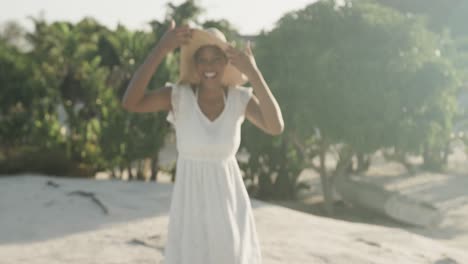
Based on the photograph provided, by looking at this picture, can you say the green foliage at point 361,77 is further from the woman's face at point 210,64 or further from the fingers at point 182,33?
the fingers at point 182,33

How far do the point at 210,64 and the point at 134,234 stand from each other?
4079 millimetres

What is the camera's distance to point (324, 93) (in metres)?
10.3

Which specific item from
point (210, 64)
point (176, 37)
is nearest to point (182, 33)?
point (176, 37)

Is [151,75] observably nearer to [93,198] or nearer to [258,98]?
[258,98]

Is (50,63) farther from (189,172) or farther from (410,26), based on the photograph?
(189,172)

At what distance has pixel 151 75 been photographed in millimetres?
2826

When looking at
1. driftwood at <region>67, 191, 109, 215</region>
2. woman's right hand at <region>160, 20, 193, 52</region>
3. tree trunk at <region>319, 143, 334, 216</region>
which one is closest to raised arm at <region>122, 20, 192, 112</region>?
woman's right hand at <region>160, 20, 193, 52</region>

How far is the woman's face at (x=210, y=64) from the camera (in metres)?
2.91

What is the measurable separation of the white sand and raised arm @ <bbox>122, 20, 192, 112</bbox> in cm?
299

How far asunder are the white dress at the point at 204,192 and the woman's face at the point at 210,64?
109 mm

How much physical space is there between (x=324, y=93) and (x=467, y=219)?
3.83 metres

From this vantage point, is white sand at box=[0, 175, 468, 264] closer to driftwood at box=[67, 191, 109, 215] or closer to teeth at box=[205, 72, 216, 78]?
driftwood at box=[67, 191, 109, 215]

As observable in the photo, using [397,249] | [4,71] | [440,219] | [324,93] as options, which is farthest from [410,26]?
[4,71]

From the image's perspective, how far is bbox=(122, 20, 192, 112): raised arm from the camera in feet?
9.04
